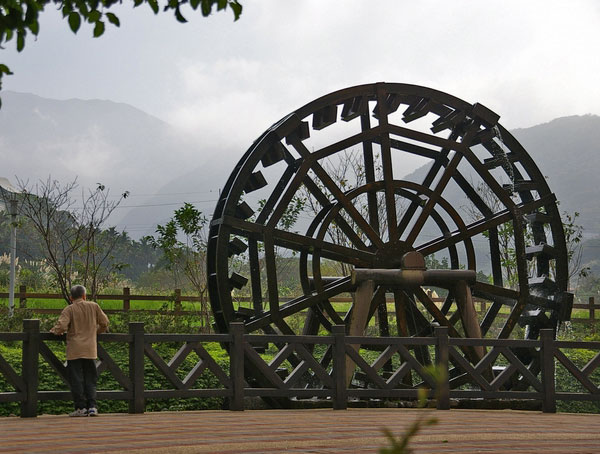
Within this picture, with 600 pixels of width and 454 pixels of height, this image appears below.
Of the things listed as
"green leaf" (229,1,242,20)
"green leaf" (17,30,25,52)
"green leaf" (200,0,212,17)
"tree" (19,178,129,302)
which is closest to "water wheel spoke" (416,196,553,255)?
"tree" (19,178,129,302)

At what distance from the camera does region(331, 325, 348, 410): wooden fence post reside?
9188 mm

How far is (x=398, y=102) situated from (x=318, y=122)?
1260 mm

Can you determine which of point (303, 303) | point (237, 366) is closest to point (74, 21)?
point (237, 366)

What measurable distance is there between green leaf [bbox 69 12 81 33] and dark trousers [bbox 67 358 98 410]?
495cm

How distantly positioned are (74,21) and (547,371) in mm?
7667

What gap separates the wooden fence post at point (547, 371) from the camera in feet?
→ 32.8

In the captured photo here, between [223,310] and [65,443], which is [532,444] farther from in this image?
[223,310]

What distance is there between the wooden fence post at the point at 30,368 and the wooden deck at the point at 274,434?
22cm

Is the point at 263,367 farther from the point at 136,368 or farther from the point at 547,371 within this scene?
the point at 547,371

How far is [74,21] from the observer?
373cm

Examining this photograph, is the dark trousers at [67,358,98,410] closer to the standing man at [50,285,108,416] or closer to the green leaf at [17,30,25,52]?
the standing man at [50,285,108,416]

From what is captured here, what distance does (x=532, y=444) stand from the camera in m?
6.00

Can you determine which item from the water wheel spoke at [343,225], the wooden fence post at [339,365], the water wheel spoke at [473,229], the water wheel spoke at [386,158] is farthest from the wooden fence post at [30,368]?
the water wheel spoke at [473,229]

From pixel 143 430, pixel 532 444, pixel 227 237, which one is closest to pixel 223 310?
pixel 227 237
